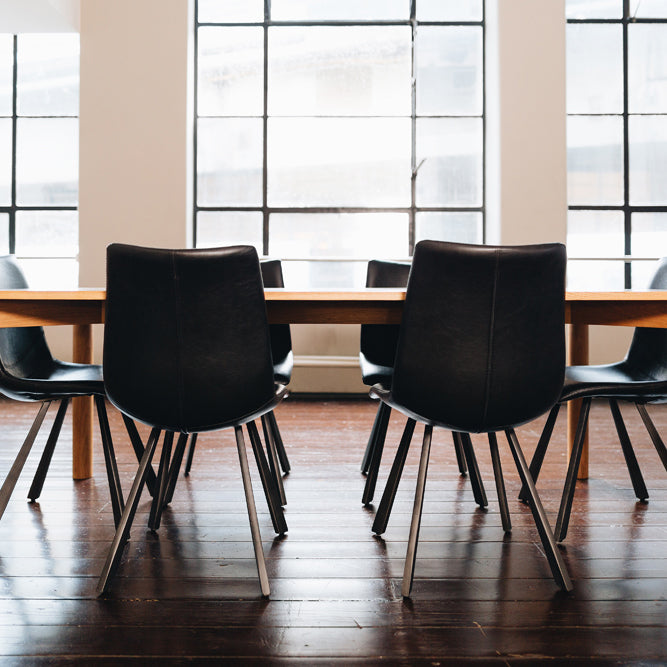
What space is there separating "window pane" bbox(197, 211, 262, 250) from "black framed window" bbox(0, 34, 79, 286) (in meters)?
1.05

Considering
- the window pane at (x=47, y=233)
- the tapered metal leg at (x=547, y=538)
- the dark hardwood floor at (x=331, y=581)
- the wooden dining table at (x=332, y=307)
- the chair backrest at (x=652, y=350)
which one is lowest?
the dark hardwood floor at (x=331, y=581)

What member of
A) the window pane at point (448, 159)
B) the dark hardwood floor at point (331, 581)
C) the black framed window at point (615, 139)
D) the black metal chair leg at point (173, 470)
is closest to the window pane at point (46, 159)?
the window pane at point (448, 159)

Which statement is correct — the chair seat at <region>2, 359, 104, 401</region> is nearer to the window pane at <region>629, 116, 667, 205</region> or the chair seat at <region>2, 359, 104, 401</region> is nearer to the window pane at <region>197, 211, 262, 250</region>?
the window pane at <region>197, 211, 262, 250</region>

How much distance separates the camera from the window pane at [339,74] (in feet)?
15.8

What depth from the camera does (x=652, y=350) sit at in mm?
2258

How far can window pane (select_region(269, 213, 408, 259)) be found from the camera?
4805 mm

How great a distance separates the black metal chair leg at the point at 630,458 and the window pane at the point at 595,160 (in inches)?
119

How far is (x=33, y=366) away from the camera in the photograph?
7.30 ft

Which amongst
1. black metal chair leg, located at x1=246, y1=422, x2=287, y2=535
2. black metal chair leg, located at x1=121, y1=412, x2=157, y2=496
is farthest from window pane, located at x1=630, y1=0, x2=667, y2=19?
black metal chair leg, located at x1=121, y1=412, x2=157, y2=496

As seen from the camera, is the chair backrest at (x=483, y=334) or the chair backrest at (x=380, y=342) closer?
the chair backrest at (x=483, y=334)

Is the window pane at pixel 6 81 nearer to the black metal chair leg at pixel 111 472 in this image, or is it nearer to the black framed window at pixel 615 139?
the black metal chair leg at pixel 111 472

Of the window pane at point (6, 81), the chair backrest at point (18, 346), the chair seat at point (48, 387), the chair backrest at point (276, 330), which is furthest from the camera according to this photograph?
the window pane at point (6, 81)

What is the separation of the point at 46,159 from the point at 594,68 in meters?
4.39

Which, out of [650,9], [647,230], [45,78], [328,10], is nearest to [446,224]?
[647,230]
